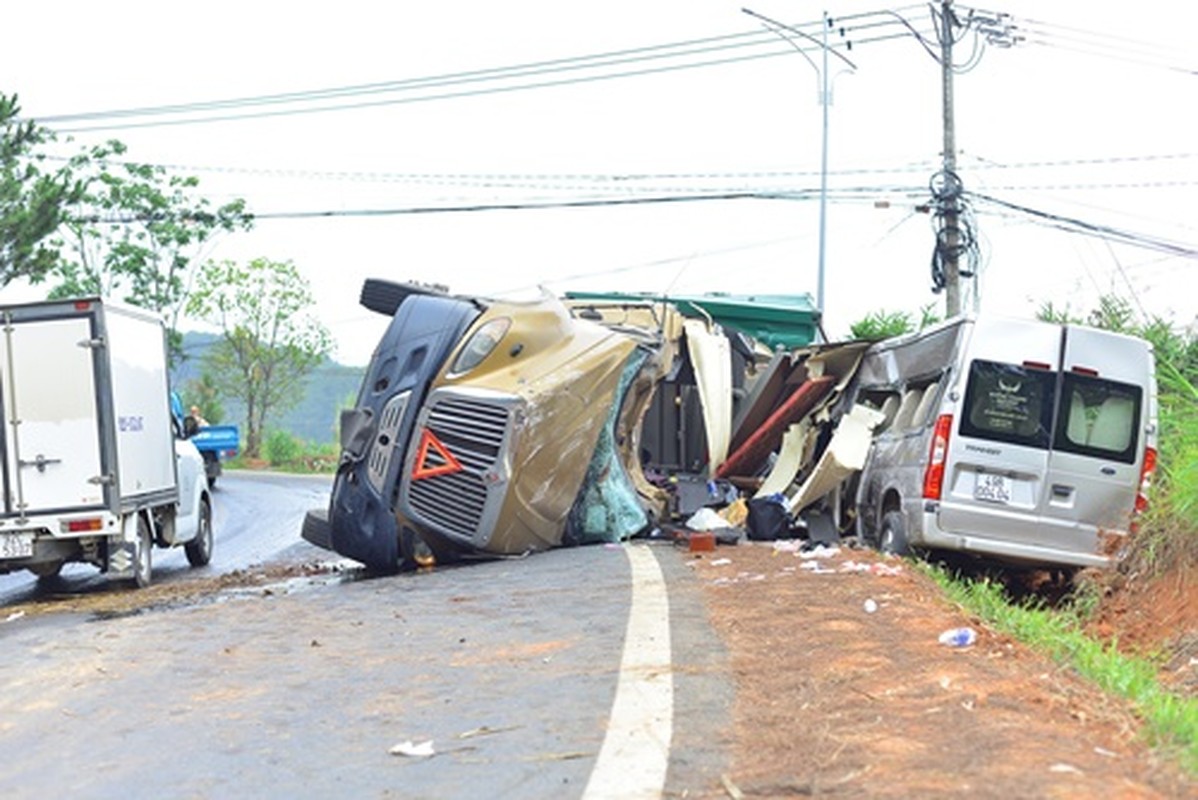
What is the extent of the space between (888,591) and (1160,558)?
14.0ft

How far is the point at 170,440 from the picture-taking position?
1588 cm

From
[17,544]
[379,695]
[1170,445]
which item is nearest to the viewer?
[379,695]

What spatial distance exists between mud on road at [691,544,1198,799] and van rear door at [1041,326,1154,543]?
447 centimetres

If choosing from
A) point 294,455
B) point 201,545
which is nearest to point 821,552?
point 201,545

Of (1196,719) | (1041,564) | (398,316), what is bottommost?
(1041,564)

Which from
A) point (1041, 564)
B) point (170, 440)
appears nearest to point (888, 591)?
point (1041, 564)

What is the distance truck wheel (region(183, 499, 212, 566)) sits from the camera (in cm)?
1752

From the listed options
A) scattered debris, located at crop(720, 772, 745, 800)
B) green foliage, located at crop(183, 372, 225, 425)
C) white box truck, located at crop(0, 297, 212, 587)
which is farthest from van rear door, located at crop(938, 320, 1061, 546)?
green foliage, located at crop(183, 372, 225, 425)

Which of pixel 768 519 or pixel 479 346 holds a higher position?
pixel 479 346

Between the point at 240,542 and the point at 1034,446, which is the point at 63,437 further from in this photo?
the point at 1034,446

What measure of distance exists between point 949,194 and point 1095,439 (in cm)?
1755

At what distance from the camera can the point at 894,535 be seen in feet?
43.4

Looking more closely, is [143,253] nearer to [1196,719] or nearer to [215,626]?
[215,626]

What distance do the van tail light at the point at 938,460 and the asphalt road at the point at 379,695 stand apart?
259cm
